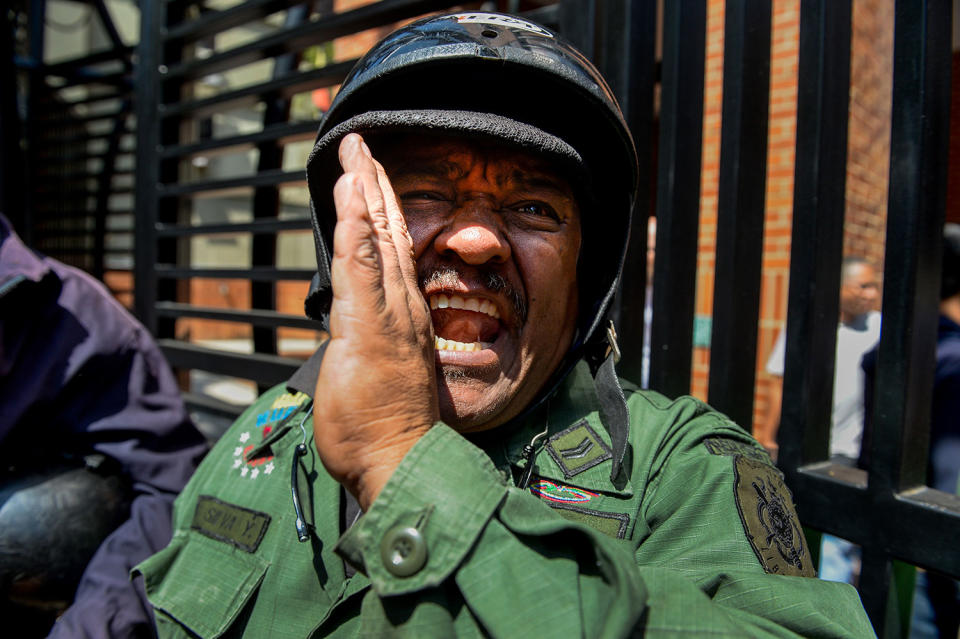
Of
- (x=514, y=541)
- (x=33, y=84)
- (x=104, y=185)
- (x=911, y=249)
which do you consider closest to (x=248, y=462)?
(x=514, y=541)

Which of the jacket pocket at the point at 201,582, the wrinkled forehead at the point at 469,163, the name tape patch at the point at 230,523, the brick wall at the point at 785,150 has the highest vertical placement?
the brick wall at the point at 785,150

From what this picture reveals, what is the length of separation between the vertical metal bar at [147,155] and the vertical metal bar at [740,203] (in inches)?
111

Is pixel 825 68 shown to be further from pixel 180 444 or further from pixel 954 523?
pixel 180 444

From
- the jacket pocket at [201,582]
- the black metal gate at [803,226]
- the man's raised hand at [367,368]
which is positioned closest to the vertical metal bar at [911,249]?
the black metal gate at [803,226]

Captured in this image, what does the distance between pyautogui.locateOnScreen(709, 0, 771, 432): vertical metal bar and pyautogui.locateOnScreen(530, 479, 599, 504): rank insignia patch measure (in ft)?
2.00

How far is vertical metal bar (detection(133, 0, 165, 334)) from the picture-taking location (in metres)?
3.29

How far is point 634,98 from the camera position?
6.14 feet

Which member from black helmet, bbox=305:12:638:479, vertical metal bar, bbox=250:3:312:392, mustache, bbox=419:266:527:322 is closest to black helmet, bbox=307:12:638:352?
black helmet, bbox=305:12:638:479

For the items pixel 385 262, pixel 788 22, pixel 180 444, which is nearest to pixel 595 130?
pixel 385 262

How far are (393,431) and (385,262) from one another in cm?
27

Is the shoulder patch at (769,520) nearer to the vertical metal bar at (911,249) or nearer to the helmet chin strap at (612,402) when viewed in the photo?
the helmet chin strap at (612,402)

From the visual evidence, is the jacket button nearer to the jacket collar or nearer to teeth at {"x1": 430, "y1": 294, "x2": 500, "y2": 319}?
teeth at {"x1": 430, "y1": 294, "x2": 500, "y2": 319}

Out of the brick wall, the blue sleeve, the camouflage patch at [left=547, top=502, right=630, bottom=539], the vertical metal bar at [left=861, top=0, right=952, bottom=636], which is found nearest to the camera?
the camouflage patch at [left=547, top=502, right=630, bottom=539]

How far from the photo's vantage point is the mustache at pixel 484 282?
1315mm
